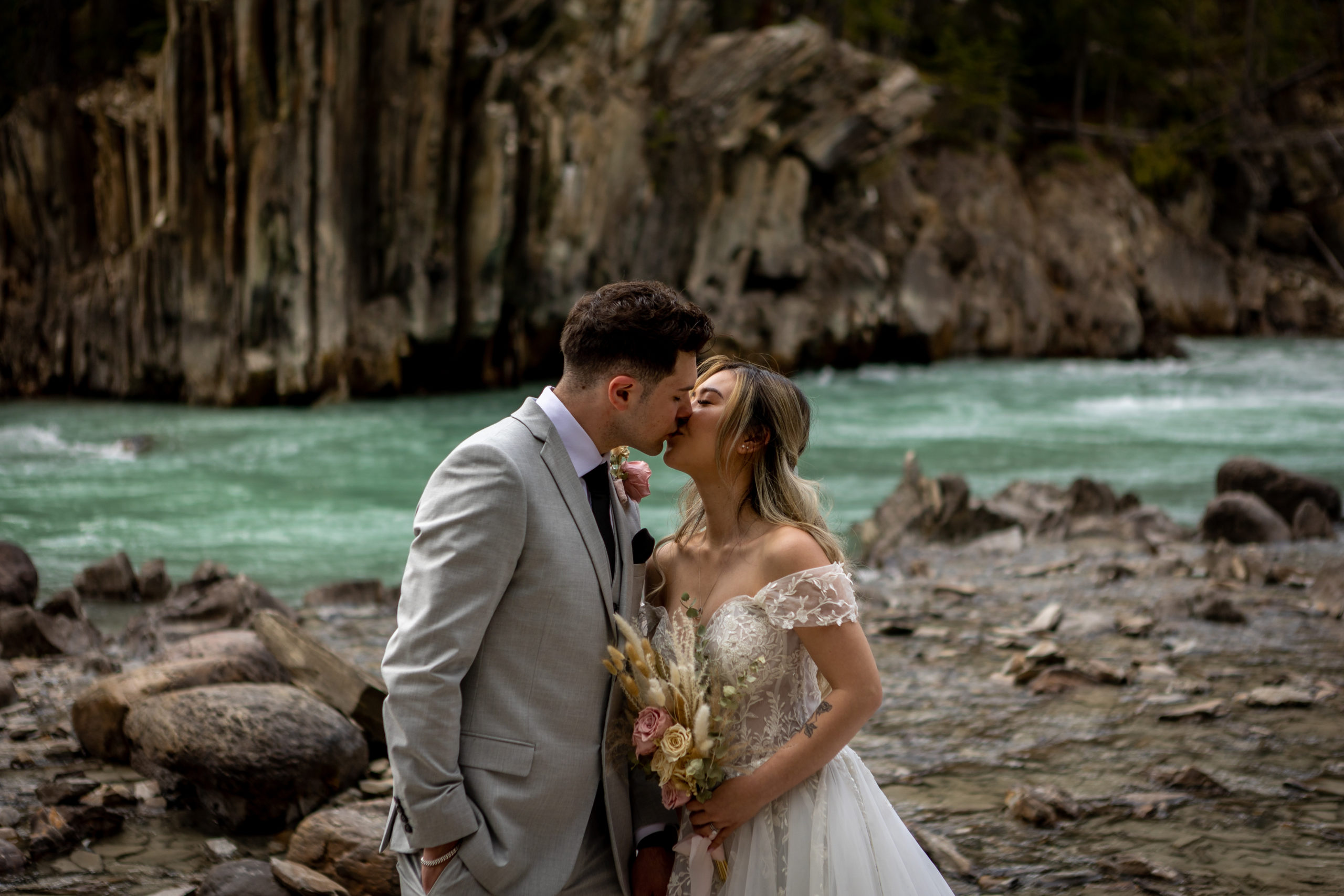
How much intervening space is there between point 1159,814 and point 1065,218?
1499 inches

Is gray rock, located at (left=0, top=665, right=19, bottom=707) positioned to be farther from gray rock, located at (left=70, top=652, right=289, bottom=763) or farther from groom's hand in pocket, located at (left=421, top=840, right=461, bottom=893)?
groom's hand in pocket, located at (left=421, top=840, right=461, bottom=893)

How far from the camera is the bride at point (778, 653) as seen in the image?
106 inches

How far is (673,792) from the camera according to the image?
2.57m

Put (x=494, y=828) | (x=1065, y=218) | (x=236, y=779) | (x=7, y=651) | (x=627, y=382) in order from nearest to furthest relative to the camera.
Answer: (x=494, y=828) → (x=627, y=382) → (x=236, y=779) → (x=7, y=651) → (x=1065, y=218)

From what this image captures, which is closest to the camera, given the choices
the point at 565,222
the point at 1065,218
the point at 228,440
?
the point at 228,440

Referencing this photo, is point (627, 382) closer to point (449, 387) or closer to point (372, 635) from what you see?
point (372, 635)

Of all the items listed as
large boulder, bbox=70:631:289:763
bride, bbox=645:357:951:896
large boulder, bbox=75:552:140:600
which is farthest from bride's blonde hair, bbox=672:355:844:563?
large boulder, bbox=75:552:140:600

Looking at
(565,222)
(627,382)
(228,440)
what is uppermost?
(565,222)

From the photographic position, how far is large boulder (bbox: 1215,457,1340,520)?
11.1 metres

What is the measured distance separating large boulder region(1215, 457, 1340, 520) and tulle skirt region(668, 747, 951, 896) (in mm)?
9703

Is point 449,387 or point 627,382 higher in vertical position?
point 627,382

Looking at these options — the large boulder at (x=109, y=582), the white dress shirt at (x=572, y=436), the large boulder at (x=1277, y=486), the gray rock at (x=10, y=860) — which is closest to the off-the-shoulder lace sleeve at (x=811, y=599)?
the white dress shirt at (x=572, y=436)

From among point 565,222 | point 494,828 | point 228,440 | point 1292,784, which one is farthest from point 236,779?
point 565,222

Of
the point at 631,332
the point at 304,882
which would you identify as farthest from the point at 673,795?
the point at 304,882
